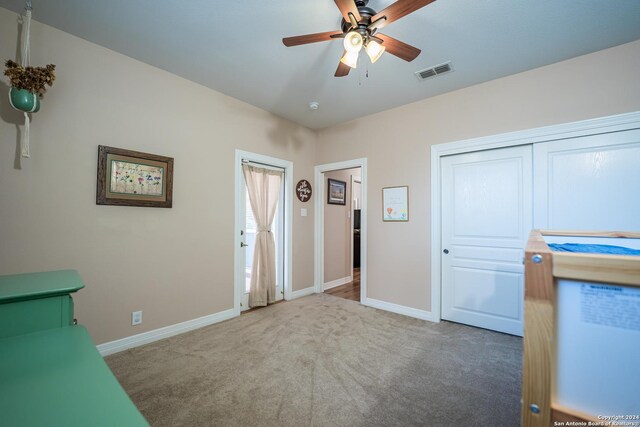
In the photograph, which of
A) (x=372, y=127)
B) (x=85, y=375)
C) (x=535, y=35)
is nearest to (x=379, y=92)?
(x=372, y=127)

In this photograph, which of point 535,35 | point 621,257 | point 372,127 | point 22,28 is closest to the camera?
point 621,257

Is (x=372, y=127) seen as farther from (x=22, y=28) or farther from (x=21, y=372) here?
(x=21, y=372)

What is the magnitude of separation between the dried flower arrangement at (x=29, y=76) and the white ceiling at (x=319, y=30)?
47cm

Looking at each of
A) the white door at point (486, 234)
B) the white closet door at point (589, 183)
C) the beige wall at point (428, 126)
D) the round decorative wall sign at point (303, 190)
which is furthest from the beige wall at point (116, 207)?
the white closet door at point (589, 183)

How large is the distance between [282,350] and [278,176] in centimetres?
234

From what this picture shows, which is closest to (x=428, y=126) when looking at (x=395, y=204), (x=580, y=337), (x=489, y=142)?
(x=489, y=142)

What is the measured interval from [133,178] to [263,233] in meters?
1.65

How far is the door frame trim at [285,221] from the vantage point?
3.25m

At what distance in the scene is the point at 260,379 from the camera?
6.49 ft

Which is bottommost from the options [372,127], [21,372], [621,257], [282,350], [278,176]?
[282,350]

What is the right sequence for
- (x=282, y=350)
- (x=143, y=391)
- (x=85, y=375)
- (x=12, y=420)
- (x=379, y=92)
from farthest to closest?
(x=379, y=92) → (x=282, y=350) → (x=143, y=391) → (x=85, y=375) → (x=12, y=420)

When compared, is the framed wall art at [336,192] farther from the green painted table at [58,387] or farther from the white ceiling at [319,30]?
the green painted table at [58,387]

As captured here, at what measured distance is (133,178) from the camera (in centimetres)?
247

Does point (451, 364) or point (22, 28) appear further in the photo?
point (451, 364)
